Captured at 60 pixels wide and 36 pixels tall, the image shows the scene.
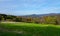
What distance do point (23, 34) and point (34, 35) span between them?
0.86 feet

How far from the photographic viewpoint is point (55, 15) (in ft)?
14.8

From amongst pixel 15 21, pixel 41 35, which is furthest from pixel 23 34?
pixel 15 21

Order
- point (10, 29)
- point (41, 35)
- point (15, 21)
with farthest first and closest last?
point (15, 21)
point (10, 29)
point (41, 35)

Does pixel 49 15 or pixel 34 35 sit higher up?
pixel 49 15

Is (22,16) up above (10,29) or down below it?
above

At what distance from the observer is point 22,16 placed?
4508mm

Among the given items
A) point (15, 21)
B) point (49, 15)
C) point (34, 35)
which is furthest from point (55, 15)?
point (34, 35)

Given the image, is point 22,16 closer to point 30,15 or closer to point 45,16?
point 30,15

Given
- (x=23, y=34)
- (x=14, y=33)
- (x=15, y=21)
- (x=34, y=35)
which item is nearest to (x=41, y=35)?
(x=34, y=35)

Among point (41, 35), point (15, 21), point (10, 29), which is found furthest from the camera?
point (15, 21)

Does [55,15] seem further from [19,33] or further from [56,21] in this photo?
[19,33]

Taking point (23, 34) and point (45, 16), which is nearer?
point (23, 34)

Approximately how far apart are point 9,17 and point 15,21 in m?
0.24

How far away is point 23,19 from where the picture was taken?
4562mm
